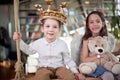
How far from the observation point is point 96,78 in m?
1.55

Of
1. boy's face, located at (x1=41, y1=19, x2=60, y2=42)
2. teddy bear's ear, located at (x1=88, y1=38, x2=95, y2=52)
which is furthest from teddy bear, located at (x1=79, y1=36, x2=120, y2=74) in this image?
boy's face, located at (x1=41, y1=19, x2=60, y2=42)

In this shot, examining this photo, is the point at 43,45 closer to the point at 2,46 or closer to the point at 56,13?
the point at 56,13

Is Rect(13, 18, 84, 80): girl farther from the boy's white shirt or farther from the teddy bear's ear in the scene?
the teddy bear's ear

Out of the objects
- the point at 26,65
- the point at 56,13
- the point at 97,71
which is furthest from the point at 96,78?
the point at 26,65

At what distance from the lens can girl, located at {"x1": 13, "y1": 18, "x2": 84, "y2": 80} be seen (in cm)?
156

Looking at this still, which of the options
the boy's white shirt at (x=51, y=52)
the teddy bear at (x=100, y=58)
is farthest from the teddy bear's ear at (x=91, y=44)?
the boy's white shirt at (x=51, y=52)

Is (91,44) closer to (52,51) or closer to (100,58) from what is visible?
(100,58)

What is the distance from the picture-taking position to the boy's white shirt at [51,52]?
1.58 metres

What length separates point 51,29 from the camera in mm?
1568

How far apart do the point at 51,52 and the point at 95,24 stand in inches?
10.9

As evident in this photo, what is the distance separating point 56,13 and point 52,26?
0.07 metres

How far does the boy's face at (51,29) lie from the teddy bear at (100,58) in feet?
0.63

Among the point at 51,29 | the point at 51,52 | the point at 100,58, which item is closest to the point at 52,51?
the point at 51,52

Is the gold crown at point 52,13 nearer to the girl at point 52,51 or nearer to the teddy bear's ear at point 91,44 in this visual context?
the girl at point 52,51
